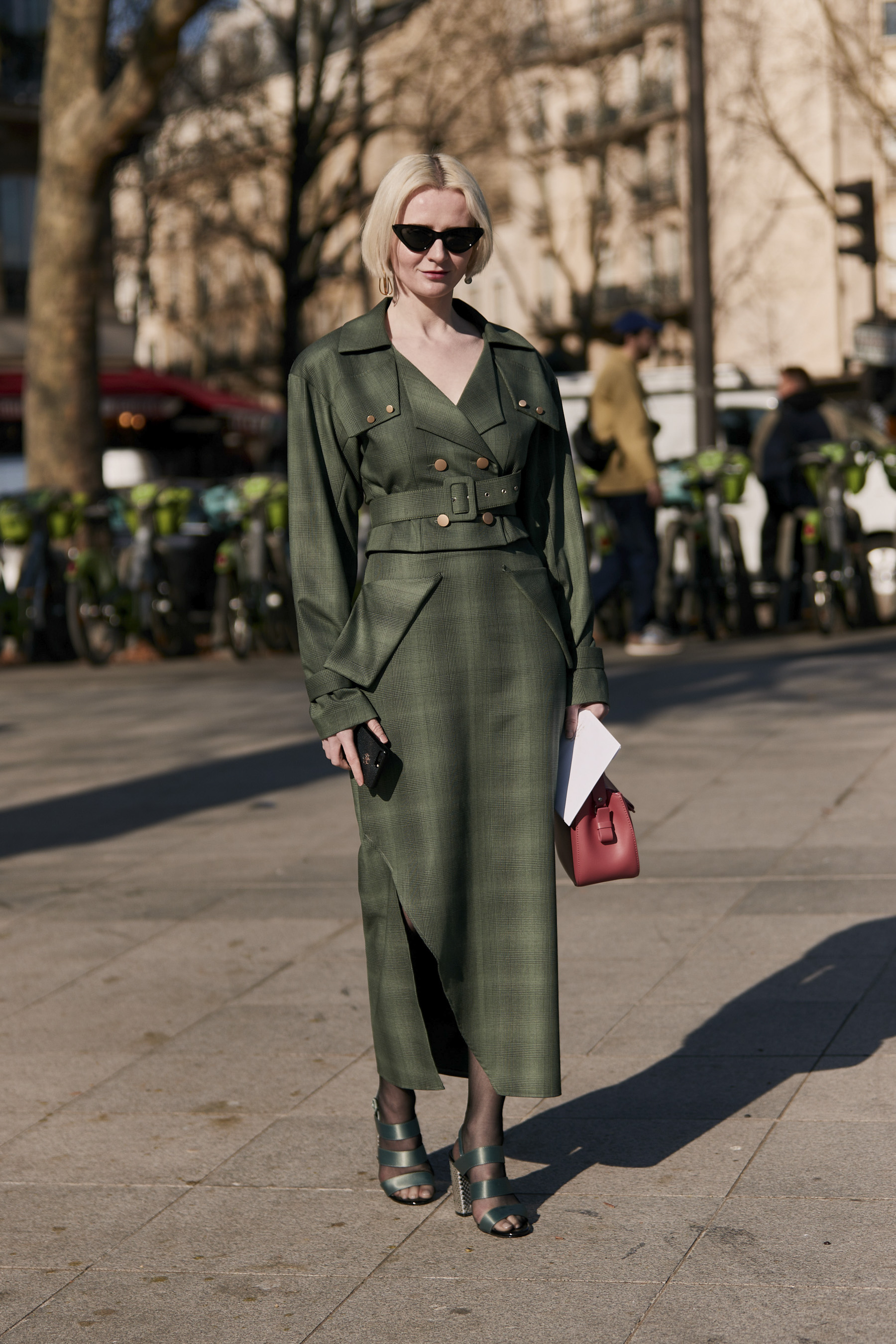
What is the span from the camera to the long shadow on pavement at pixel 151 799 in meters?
7.42

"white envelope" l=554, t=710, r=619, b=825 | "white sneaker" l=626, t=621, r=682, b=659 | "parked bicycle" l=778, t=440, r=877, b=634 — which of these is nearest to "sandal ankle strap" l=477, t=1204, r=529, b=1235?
"white envelope" l=554, t=710, r=619, b=825

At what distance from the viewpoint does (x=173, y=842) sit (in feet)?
23.4

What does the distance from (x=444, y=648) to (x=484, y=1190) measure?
3.21 ft

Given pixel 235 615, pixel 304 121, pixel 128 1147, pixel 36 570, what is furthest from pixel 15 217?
pixel 128 1147

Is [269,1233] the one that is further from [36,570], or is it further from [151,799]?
[36,570]

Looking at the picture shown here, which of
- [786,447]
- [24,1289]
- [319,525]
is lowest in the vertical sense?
[24,1289]

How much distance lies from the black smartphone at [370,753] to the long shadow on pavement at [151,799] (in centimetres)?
396

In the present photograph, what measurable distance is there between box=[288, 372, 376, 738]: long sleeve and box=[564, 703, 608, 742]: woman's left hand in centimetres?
38

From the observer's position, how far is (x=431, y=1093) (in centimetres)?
428

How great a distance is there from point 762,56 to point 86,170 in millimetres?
30806

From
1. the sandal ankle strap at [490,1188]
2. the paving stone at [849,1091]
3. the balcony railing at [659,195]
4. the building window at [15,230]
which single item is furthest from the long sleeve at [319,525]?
the balcony railing at [659,195]

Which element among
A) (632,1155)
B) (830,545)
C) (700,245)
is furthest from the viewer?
(700,245)

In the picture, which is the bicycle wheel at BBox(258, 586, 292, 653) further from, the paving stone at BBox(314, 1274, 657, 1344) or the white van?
the paving stone at BBox(314, 1274, 657, 1344)

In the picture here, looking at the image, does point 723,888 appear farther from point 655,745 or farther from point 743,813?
point 655,745
